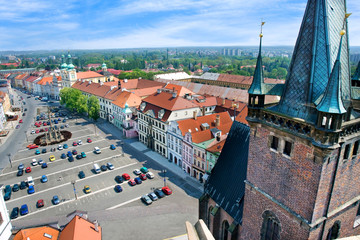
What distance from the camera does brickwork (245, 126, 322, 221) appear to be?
12.8m

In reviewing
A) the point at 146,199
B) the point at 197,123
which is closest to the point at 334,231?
the point at 146,199

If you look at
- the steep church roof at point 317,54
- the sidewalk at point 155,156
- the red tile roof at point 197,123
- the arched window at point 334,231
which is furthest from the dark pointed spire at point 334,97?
the red tile roof at point 197,123

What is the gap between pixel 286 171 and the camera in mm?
14117

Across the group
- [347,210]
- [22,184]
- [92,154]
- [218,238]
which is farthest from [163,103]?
[347,210]

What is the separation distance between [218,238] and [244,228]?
30.8ft

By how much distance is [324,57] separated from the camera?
42.2 feet

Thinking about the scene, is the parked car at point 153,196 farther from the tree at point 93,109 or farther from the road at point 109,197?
the tree at point 93,109

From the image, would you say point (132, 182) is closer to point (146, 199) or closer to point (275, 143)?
point (146, 199)

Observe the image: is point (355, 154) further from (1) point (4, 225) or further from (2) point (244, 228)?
(1) point (4, 225)

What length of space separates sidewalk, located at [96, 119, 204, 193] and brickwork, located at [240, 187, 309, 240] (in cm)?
2855

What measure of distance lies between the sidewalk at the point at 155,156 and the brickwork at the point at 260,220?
93.7 feet

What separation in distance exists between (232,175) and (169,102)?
40.5 metres

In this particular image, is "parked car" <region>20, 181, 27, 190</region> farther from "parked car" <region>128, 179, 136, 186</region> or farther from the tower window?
the tower window

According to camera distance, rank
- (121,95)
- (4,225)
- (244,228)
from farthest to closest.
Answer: (121,95) → (4,225) → (244,228)
